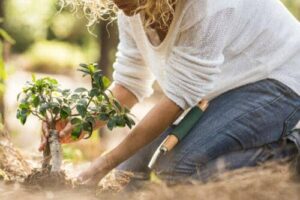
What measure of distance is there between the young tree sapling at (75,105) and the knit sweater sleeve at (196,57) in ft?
0.81

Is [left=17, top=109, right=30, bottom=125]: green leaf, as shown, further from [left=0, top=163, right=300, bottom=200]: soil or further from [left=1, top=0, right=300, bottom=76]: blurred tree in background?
[left=1, top=0, right=300, bottom=76]: blurred tree in background

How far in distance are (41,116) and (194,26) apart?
610 mm

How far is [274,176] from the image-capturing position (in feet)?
7.26

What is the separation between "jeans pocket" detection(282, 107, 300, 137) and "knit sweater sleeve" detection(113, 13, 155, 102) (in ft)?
1.99

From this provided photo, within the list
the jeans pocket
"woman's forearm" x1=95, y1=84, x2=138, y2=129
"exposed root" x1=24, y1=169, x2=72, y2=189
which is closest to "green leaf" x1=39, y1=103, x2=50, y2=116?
"exposed root" x1=24, y1=169, x2=72, y2=189

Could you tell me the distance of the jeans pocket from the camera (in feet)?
8.72

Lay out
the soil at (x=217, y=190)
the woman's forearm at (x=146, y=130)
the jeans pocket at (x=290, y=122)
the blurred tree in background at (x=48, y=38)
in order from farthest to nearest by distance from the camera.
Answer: the blurred tree in background at (x=48, y=38) < the jeans pocket at (x=290, y=122) < the woman's forearm at (x=146, y=130) < the soil at (x=217, y=190)

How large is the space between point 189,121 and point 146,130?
0.23 metres

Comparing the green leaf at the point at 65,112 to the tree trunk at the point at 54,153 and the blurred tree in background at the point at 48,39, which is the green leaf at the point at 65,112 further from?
the blurred tree in background at the point at 48,39

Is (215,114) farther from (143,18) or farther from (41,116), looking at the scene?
(41,116)

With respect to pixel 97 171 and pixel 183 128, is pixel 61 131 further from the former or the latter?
pixel 183 128

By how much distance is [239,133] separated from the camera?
259 cm

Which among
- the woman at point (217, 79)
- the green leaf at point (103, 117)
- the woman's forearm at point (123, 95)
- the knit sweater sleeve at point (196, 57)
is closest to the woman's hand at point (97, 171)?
the woman at point (217, 79)

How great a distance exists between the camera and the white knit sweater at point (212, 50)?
7.83 feet
